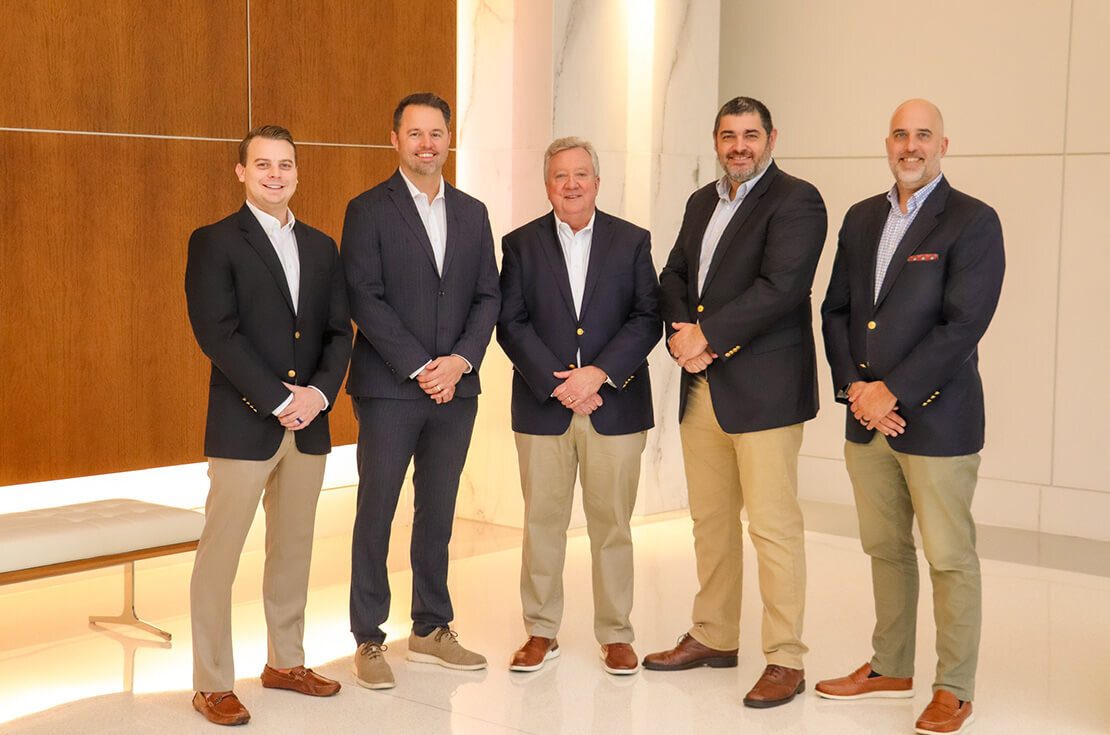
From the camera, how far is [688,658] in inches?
182

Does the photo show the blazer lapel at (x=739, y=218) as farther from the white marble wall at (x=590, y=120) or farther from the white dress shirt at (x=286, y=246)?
the white marble wall at (x=590, y=120)

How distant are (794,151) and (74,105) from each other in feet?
14.0

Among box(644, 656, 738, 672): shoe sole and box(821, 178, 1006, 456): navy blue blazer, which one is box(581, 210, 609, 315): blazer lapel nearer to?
box(821, 178, 1006, 456): navy blue blazer

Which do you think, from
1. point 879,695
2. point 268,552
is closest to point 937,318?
point 879,695

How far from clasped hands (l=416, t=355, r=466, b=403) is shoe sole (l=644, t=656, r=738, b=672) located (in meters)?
1.23

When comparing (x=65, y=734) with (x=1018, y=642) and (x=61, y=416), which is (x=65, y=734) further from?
(x=1018, y=642)

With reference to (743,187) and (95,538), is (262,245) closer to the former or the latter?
(95,538)

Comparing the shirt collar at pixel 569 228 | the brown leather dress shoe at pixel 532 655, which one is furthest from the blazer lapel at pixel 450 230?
the brown leather dress shoe at pixel 532 655

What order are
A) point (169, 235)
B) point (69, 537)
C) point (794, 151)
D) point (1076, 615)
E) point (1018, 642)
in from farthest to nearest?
1. point (794, 151)
2. point (169, 235)
3. point (1076, 615)
4. point (1018, 642)
5. point (69, 537)

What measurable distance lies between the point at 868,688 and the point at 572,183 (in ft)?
6.60

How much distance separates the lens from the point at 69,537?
4.59m

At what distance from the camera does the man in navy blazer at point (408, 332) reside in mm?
4391

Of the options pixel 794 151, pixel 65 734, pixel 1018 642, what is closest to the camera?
Answer: pixel 65 734

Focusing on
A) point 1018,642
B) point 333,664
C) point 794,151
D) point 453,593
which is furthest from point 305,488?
point 794,151
